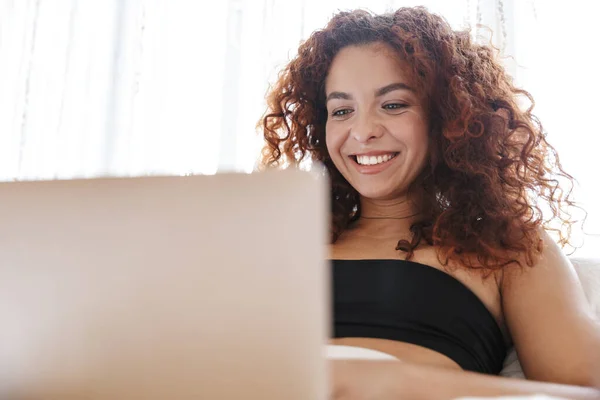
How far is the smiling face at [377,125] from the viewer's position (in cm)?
139

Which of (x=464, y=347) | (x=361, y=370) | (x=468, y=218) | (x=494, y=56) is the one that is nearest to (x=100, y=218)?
(x=361, y=370)

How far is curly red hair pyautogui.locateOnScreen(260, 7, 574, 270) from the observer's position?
1.32 m

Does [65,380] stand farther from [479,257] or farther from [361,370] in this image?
[479,257]

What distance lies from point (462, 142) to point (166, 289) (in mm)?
1016

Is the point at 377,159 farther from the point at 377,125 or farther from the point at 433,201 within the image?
the point at 433,201

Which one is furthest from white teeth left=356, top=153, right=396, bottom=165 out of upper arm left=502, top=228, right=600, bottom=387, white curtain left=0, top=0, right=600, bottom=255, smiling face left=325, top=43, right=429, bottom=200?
white curtain left=0, top=0, right=600, bottom=255

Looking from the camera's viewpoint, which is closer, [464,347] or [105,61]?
[464,347]

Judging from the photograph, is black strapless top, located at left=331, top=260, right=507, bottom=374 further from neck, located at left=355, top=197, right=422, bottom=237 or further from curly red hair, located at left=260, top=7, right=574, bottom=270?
neck, located at left=355, top=197, right=422, bottom=237

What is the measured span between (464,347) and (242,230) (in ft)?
2.52

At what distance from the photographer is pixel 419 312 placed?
119 centimetres

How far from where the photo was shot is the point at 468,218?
1360 mm

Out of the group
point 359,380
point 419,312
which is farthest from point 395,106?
point 359,380

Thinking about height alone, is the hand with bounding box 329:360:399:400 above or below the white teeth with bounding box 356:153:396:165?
below

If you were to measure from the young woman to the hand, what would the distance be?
8 cm
